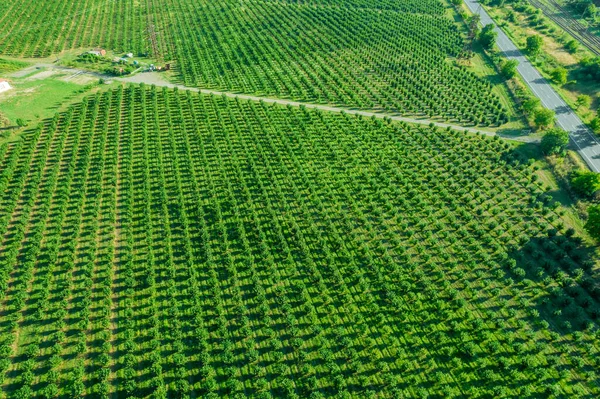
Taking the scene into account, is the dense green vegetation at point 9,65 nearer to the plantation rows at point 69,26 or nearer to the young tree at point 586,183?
the plantation rows at point 69,26

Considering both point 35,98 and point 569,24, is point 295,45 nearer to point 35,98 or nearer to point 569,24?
point 35,98

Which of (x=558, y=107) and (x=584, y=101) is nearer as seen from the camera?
(x=584, y=101)

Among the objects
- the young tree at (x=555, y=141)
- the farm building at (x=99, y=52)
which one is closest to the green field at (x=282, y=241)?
the young tree at (x=555, y=141)

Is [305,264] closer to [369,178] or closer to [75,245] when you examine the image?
[369,178]

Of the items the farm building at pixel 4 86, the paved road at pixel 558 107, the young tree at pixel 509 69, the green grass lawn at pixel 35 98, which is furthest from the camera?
the young tree at pixel 509 69

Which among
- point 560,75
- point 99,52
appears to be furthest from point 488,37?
point 99,52

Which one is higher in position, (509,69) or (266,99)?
A: (509,69)

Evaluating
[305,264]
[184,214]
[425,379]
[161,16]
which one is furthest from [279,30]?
[425,379]
